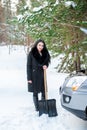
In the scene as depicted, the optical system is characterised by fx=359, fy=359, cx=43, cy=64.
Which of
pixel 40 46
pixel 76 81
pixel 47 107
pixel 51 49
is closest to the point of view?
pixel 76 81

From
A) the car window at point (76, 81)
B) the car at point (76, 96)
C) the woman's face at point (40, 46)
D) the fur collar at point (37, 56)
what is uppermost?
the woman's face at point (40, 46)

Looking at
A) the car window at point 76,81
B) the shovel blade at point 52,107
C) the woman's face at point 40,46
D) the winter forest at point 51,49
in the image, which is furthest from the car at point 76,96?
the woman's face at point 40,46

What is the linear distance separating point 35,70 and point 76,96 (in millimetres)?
2100

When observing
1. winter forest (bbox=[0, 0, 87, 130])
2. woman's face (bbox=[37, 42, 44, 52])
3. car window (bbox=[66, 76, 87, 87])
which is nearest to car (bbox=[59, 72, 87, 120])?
car window (bbox=[66, 76, 87, 87])

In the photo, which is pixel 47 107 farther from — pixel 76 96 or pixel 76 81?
pixel 76 96

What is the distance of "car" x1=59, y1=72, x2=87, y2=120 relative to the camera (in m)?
5.91

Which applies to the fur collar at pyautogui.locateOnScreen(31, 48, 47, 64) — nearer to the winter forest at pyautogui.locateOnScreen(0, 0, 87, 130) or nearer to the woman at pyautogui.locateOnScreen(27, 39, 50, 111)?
the woman at pyautogui.locateOnScreen(27, 39, 50, 111)

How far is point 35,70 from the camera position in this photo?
25.9 ft

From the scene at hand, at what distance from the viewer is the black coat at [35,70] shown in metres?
7.88

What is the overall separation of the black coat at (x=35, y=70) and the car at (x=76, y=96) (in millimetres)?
1576

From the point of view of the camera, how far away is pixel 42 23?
1240cm

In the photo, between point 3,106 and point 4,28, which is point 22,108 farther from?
point 4,28

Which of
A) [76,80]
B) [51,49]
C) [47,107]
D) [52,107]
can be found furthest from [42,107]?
[51,49]

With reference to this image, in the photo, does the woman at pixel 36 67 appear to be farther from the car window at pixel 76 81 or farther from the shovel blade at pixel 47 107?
the car window at pixel 76 81
